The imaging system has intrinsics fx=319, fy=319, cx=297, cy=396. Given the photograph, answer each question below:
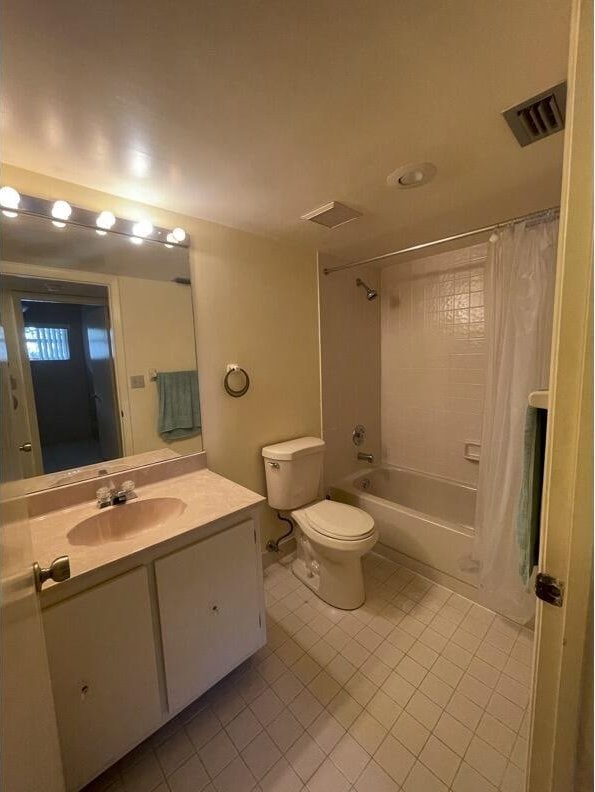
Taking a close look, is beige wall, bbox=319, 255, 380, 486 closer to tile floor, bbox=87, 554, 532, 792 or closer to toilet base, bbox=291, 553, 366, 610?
toilet base, bbox=291, 553, 366, 610

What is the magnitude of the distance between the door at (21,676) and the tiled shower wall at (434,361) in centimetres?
250

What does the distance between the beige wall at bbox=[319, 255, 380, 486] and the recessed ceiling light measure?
950 mm

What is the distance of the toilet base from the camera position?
1759mm

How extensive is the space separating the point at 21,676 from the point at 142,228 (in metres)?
1.63

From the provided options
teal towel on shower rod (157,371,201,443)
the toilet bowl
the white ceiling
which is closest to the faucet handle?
teal towel on shower rod (157,371,201,443)

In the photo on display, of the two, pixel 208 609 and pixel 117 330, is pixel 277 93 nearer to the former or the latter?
pixel 117 330

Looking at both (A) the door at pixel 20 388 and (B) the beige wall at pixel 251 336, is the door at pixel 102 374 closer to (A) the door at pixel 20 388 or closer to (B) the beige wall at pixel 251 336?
(A) the door at pixel 20 388

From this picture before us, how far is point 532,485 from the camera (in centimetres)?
98

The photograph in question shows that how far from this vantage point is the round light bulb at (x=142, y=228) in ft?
4.94

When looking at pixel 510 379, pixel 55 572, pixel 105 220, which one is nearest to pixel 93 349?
pixel 105 220

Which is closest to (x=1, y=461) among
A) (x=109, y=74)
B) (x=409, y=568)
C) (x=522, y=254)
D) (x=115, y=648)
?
(x=115, y=648)

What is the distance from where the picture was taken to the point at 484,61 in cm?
82

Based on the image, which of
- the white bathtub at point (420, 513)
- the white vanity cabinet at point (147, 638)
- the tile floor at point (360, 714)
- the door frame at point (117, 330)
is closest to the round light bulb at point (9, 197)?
the door frame at point (117, 330)

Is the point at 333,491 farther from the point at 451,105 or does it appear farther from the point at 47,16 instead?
the point at 47,16
